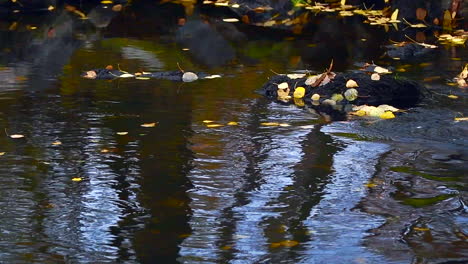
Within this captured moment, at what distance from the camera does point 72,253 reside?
5.04 metres

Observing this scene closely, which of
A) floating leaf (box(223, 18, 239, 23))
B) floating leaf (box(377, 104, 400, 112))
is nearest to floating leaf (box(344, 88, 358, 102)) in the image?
floating leaf (box(377, 104, 400, 112))

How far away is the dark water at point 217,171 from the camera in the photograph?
5.16 meters

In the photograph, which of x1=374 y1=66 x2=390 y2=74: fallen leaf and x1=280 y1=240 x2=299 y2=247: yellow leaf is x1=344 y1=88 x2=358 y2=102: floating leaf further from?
x1=280 y1=240 x2=299 y2=247: yellow leaf

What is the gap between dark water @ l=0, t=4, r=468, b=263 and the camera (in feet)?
16.9

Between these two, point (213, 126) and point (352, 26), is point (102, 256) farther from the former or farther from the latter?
point (352, 26)

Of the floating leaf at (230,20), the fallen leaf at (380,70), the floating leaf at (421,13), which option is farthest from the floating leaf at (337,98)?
the floating leaf at (230,20)

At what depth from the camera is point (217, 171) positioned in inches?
255

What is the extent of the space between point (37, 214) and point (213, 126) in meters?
2.28

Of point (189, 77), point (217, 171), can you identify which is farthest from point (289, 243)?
point (189, 77)

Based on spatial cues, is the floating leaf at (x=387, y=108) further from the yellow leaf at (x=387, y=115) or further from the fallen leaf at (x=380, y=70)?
the fallen leaf at (x=380, y=70)

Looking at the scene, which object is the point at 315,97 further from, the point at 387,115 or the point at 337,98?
the point at 387,115

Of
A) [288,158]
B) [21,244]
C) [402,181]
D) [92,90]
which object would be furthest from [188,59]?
[21,244]

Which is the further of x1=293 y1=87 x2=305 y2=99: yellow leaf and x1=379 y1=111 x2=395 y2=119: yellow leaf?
x1=293 y1=87 x2=305 y2=99: yellow leaf

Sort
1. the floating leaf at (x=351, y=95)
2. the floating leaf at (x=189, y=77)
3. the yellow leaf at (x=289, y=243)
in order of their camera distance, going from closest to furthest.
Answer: the yellow leaf at (x=289, y=243)
the floating leaf at (x=351, y=95)
the floating leaf at (x=189, y=77)
